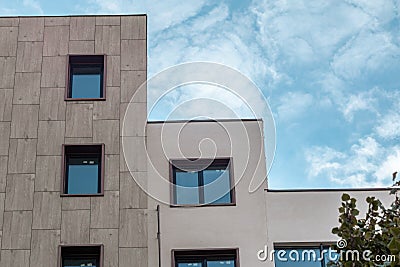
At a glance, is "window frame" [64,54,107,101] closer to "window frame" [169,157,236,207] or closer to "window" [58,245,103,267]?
"window frame" [169,157,236,207]

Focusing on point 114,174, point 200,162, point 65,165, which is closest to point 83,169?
point 65,165

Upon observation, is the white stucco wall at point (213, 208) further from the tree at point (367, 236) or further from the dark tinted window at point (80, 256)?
the tree at point (367, 236)

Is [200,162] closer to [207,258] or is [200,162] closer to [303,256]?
[207,258]

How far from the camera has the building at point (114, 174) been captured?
47.1 feet

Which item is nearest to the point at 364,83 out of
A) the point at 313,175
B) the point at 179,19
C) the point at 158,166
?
the point at 313,175

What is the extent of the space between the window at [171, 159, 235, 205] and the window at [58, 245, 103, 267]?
1.95 m

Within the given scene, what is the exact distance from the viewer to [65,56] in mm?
16125

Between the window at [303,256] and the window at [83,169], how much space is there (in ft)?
12.7

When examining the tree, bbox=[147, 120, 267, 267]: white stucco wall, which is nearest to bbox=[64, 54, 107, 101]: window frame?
bbox=[147, 120, 267, 267]: white stucco wall

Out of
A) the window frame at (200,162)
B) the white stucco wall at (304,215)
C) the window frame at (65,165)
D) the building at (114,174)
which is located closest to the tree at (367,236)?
the building at (114,174)

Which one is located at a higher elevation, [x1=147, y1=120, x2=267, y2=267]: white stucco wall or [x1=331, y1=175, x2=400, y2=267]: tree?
[x1=147, y1=120, x2=267, y2=267]: white stucco wall

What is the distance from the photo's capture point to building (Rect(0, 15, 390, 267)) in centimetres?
1434

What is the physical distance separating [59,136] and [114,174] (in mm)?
1456

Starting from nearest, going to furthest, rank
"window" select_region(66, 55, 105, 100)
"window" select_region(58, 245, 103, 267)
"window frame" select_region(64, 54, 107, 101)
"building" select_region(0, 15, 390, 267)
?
"window" select_region(58, 245, 103, 267) → "building" select_region(0, 15, 390, 267) → "window frame" select_region(64, 54, 107, 101) → "window" select_region(66, 55, 105, 100)
